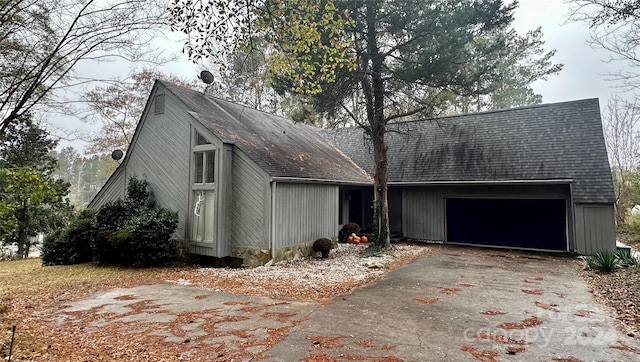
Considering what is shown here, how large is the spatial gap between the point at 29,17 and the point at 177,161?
5.82m

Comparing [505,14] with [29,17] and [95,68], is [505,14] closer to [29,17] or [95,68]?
[95,68]

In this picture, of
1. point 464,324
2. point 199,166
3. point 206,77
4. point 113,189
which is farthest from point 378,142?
point 113,189

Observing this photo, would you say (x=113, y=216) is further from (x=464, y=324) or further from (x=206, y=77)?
(x=464, y=324)

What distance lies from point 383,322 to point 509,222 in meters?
9.88

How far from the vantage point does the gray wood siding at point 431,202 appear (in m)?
12.5

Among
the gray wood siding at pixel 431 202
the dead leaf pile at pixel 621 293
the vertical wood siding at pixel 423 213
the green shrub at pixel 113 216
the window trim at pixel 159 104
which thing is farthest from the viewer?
the vertical wood siding at pixel 423 213

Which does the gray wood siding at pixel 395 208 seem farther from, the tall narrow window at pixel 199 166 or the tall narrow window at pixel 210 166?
the tall narrow window at pixel 199 166

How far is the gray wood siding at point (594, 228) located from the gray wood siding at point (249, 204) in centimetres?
992

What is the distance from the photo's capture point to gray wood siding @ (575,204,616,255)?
10.1m

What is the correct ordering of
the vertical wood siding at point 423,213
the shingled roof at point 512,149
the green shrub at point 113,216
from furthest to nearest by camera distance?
the vertical wood siding at point 423,213 < the shingled roof at point 512,149 < the green shrub at point 113,216

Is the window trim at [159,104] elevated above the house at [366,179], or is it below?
above

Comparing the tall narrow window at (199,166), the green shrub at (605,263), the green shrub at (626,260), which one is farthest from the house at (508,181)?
the tall narrow window at (199,166)

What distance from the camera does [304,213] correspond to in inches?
411

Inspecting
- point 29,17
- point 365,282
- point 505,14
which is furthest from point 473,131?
point 29,17
